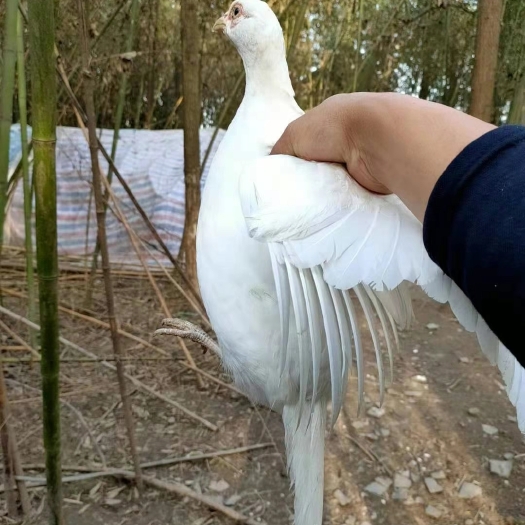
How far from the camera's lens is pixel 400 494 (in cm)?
163

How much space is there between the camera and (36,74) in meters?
0.76

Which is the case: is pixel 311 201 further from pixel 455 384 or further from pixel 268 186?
pixel 455 384

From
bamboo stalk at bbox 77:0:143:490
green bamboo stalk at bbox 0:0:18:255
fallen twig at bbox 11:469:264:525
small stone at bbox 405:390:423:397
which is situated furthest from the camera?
small stone at bbox 405:390:423:397

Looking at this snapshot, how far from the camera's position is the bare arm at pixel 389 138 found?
52cm

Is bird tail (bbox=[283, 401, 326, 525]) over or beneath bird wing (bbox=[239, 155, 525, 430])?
beneath

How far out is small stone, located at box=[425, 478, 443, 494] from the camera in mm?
1646

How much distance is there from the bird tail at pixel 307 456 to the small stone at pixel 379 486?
0.61 metres

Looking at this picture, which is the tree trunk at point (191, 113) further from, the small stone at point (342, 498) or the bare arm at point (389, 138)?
the bare arm at point (389, 138)

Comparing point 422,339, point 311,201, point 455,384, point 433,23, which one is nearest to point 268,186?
point 311,201

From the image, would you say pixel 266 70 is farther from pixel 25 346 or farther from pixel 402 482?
pixel 25 346

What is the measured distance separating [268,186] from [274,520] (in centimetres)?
111

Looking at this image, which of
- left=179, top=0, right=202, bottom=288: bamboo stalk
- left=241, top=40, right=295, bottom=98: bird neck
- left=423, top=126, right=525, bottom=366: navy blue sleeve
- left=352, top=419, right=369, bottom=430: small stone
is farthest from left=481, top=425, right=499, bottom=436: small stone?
left=423, top=126, right=525, bottom=366: navy blue sleeve

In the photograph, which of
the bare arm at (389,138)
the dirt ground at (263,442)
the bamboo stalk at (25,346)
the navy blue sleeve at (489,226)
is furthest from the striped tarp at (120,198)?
the navy blue sleeve at (489,226)

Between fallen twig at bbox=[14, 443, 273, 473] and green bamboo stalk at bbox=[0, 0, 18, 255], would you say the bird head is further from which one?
fallen twig at bbox=[14, 443, 273, 473]
